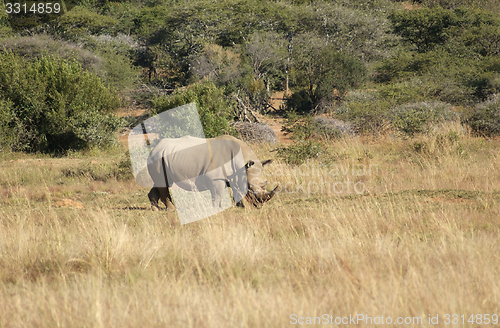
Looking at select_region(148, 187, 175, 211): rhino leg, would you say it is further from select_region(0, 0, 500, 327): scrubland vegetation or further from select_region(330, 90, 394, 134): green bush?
select_region(330, 90, 394, 134): green bush

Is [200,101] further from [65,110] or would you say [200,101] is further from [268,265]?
[268,265]

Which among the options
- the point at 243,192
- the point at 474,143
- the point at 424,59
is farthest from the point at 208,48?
the point at 243,192

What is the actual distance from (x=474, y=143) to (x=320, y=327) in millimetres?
13329

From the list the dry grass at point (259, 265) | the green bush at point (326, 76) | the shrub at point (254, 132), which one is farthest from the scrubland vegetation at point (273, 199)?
the shrub at point (254, 132)

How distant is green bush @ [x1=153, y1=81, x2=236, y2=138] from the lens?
1506cm

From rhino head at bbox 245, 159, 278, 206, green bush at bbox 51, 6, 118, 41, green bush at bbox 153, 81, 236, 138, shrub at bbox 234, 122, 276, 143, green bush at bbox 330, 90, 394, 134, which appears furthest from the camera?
green bush at bbox 51, 6, 118, 41

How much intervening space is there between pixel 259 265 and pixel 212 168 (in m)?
3.14

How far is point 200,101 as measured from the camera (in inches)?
649

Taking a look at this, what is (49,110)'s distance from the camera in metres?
17.4

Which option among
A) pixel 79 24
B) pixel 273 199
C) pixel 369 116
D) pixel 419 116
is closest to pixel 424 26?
pixel 369 116

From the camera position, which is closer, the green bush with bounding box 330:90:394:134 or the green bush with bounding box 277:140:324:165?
the green bush with bounding box 277:140:324:165

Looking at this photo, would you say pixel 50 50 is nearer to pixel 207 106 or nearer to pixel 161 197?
pixel 207 106

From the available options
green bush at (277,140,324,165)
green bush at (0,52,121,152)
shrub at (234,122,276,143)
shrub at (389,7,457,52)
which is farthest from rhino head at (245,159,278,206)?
shrub at (389,7,457,52)

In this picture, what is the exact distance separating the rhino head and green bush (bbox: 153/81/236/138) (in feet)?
26.9
